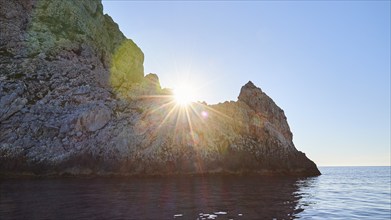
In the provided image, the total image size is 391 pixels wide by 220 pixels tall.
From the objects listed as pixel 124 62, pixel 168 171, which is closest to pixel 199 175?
pixel 168 171

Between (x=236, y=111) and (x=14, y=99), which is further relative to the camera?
(x=236, y=111)

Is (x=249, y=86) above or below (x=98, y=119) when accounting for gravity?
above

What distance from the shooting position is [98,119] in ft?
173

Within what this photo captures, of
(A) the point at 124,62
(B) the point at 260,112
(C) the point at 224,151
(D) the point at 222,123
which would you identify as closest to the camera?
(C) the point at 224,151

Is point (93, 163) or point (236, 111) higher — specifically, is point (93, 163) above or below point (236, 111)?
below

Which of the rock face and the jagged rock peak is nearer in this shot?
the rock face

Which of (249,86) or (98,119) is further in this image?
(249,86)

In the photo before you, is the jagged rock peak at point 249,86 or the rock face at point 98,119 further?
the jagged rock peak at point 249,86

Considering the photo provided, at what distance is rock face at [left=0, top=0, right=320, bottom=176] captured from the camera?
4822 cm

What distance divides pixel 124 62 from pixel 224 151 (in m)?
38.0

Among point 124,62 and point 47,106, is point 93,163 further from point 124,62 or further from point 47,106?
point 124,62

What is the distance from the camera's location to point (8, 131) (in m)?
47.8

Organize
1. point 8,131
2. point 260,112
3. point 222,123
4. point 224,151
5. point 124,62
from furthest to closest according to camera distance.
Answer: point 124,62 → point 260,112 → point 222,123 → point 224,151 → point 8,131

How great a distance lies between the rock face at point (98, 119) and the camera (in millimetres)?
48219
